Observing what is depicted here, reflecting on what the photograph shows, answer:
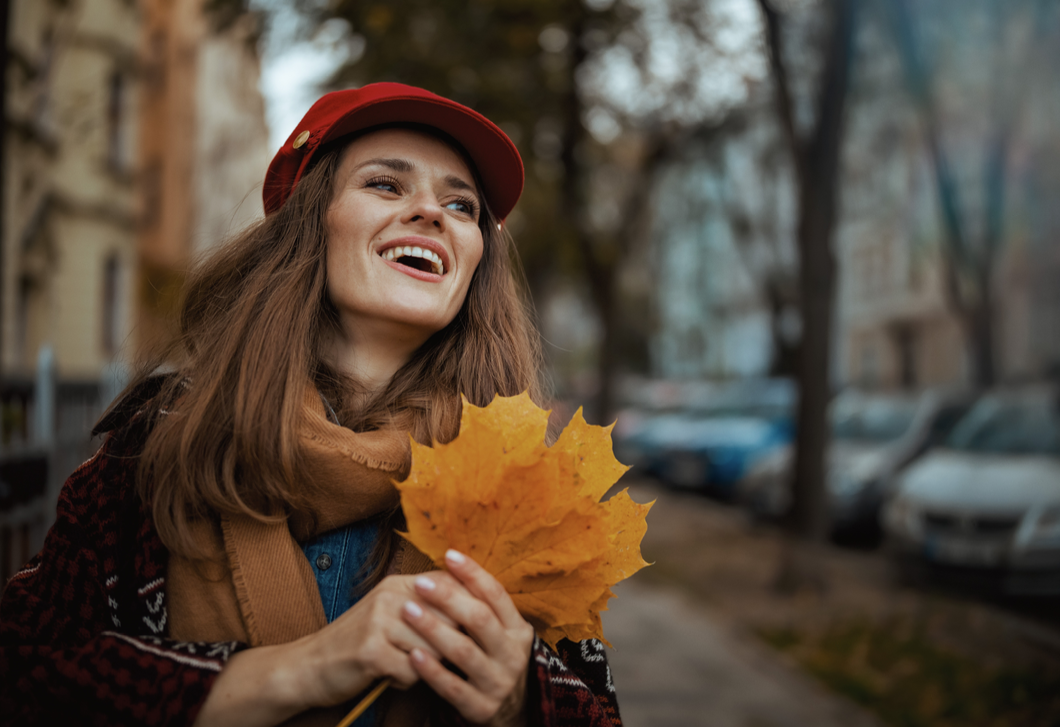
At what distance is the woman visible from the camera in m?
1.23

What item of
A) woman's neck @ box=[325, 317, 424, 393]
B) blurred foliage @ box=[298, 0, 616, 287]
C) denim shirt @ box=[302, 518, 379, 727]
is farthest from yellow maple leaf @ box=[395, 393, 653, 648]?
blurred foliage @ box=[298, 0, 616, 287]

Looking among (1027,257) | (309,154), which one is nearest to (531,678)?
(309,154)

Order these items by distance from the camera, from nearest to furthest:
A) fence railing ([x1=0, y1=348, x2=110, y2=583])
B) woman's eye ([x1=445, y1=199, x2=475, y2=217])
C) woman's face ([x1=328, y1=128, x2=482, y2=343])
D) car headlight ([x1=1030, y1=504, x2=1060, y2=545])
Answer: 1. woman's face ([x1=328, y1=128, x2=482, y2=343])
2. woman's eye ([x1=445, y1=199, x2=475, y2=217])
3. fence railing ([x1=0, y1=348, x2=110, y2=583])
4. car headlight ([x1=1030, y1=504, x2=1060, y2=545])

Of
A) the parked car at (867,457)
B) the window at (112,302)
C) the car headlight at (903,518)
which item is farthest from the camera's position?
the window at (112,302)

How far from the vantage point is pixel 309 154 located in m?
1.57

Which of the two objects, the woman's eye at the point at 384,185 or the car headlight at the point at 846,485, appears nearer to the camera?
the woman's eye at the point at 384,185

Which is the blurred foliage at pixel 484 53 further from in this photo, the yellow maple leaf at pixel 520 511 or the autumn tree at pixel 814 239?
the yellow maple leaf at pixel 520 511

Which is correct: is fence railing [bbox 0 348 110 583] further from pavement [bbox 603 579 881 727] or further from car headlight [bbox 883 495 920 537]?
car headlight [bbox 883 495 920 537]

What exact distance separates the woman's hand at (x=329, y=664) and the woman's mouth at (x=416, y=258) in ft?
1.97

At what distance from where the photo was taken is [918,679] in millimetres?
5125

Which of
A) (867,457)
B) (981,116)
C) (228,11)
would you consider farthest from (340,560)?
(981,116)

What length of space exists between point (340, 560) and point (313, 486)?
16 cm

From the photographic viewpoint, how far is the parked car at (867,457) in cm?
919

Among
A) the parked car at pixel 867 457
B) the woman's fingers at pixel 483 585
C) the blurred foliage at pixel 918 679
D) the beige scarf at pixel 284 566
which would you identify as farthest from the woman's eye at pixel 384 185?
the parked car at pixel 867 457
